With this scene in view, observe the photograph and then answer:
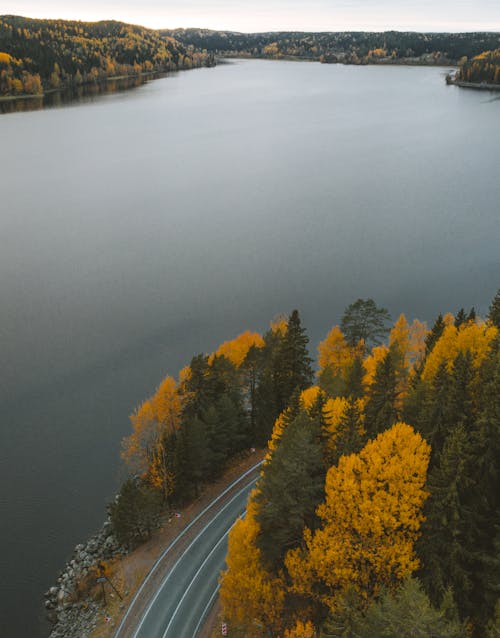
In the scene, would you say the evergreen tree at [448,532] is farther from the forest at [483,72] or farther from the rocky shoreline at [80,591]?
the forest at [483,72]

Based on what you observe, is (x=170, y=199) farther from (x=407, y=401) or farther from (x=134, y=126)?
(x=407, y=401)

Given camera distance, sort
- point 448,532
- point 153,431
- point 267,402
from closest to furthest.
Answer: point 448,532, point 267,402, point 153,431

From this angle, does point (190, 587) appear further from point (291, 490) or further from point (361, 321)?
point (361, 321)

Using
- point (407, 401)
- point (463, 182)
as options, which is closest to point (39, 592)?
point (407, 401)

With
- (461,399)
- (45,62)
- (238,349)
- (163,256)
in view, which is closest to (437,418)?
(461,399)

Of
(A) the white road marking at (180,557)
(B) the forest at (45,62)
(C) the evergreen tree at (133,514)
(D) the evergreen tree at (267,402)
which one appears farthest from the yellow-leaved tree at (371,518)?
(B) the forest at (45,62)

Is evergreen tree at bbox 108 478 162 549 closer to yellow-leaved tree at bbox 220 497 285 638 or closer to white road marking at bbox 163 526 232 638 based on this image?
white road marking at bbox 163 526 232 638
